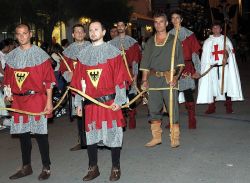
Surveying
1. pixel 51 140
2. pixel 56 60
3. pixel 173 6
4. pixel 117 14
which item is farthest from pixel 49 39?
pixel 173 6

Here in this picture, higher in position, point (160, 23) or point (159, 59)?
point (160, 23)

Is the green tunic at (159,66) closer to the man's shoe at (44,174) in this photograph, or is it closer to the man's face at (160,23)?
the man's face at (160,23)

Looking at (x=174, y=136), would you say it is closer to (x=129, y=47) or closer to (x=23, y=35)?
(x=129, y=47)

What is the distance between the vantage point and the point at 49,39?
23.2m

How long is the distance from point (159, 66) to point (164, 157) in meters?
1.34

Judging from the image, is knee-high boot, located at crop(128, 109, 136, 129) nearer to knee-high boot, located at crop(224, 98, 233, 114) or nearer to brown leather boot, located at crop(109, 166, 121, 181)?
knee-high boot, located at crop(224, 98, 233, 114)

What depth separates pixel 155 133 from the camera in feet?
25.5

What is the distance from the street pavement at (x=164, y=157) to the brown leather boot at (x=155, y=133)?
11 cm

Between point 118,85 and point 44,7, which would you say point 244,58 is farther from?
point 118,85

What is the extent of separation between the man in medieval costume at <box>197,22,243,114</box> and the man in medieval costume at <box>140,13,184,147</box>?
300 centimetres

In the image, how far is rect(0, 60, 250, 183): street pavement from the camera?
624cm

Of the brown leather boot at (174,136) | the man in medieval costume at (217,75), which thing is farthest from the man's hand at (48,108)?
the man in medieval costume at (217,75)

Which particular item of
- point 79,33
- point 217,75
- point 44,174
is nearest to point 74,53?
point 79,33

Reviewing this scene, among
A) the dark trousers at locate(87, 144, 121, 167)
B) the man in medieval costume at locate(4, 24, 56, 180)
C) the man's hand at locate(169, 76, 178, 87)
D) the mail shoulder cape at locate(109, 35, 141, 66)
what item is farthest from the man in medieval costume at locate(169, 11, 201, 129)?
the man in medieval costume at locate(4, 24, 56, 180)
